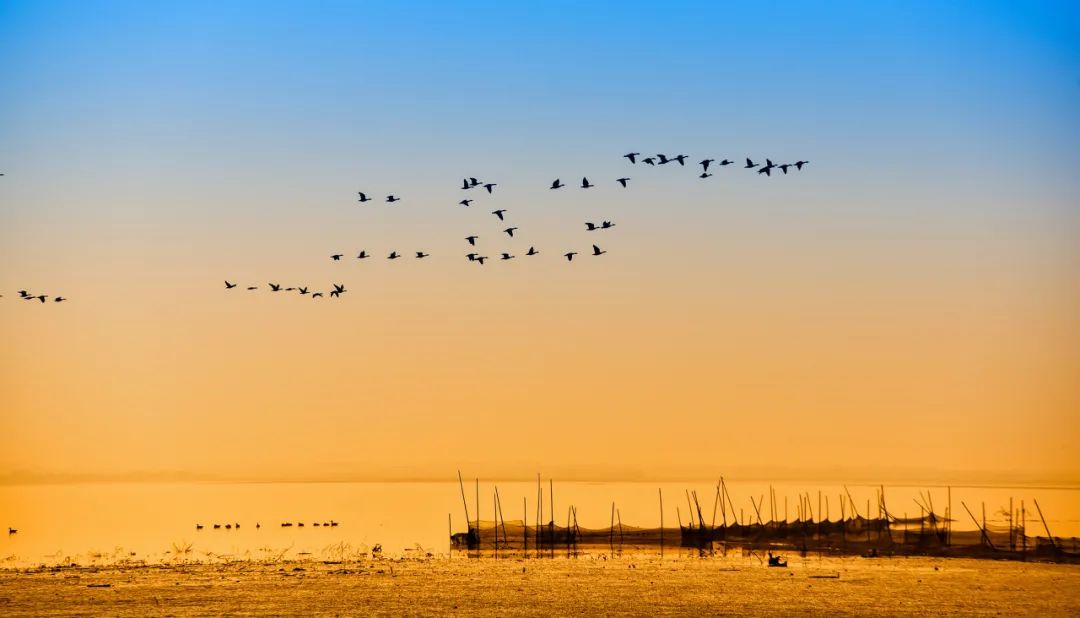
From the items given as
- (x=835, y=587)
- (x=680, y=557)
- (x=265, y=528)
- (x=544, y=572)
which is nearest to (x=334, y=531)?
(x=265, y=528)

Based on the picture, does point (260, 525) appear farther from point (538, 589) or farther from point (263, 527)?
point (538, 589)

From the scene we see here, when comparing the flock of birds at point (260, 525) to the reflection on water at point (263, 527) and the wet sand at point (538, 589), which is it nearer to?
the reflection on water at point (263, 527)

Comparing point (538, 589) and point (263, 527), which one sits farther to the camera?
point (263, 527)

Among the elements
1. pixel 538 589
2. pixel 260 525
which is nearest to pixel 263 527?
pixel 260 525

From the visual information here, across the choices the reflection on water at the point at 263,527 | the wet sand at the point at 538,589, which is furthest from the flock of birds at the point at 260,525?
the wet sand at the point at 538,589

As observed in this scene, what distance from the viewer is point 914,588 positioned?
44875mm

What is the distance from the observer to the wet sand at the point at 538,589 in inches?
1529

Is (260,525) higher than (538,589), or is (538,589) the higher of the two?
(260,525)

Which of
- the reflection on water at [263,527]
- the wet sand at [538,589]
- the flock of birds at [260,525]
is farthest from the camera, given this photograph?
the flock of birds at [260,525]

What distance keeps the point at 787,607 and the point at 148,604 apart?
20203 millimetres

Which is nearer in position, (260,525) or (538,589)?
(538,589)

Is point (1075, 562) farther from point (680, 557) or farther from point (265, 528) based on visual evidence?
point (265, 528)

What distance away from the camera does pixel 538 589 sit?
1719 inches

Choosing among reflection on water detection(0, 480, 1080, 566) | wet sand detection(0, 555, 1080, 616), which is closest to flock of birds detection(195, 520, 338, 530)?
reflection on water detection(0, 480, 1080, 566)
